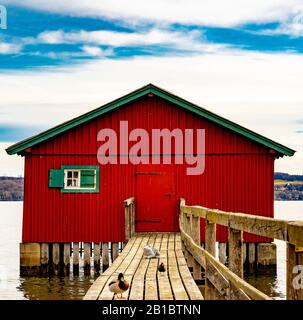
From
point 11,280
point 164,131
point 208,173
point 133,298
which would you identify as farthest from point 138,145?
point 133,298

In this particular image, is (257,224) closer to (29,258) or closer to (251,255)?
(251,255)

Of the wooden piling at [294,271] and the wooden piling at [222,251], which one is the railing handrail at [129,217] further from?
the wooden piling at [294,271]

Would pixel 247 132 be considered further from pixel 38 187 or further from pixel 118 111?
pixel 38 187

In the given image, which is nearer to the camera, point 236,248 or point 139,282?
point 236,248

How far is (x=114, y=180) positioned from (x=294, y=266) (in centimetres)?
1642

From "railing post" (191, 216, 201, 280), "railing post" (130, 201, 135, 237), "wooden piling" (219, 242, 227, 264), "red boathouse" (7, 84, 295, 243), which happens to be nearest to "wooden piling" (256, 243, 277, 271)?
"red boathouse" (7, 84, 295, 243)

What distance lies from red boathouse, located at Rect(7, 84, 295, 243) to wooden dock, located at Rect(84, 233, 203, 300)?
228 inches

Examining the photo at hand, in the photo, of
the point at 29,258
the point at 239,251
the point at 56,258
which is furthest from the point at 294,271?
the point at 29,258

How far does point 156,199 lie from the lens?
845 inches

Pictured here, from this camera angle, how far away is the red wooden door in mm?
21359

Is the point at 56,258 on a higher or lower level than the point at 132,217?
lower

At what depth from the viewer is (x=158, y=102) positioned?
69.9ft

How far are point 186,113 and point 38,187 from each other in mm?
5292

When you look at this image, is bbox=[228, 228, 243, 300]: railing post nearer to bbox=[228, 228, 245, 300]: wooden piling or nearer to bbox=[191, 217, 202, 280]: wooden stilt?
bbox=[228, 228, 245, 300]: wooden piling
